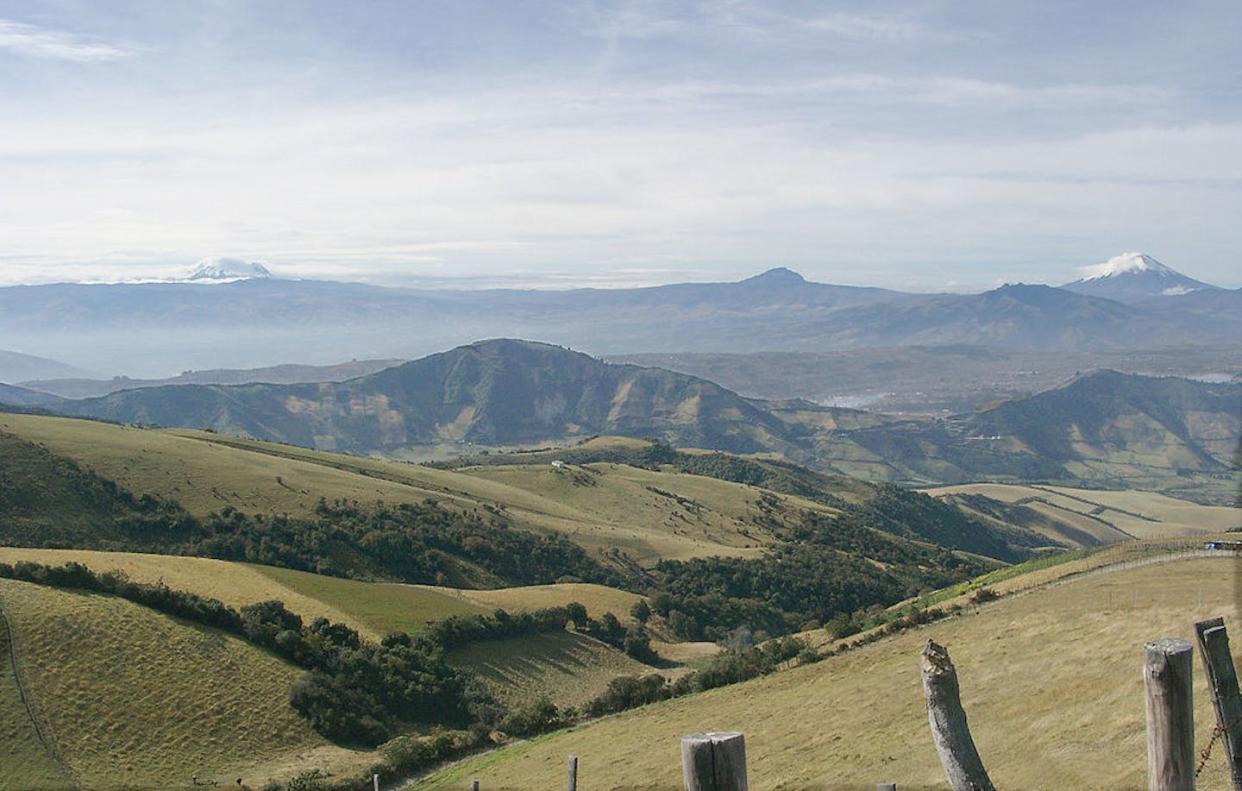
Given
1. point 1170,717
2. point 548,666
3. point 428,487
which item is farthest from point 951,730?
point 428,487

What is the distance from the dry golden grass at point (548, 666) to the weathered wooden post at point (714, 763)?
188 feet

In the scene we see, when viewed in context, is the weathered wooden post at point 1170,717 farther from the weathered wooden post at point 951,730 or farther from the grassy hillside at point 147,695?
the grassy hillside at point 147,695

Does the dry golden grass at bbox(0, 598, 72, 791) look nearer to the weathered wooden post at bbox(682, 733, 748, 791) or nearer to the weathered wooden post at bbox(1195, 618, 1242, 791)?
the weathered wooden post at bbox(682, 733, 748, 791)

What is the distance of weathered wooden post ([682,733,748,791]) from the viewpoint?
17.4ft

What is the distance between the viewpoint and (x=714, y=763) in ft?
17.6

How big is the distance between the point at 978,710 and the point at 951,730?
2497 centimetres

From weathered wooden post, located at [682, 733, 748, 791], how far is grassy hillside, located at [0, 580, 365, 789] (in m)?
42.6

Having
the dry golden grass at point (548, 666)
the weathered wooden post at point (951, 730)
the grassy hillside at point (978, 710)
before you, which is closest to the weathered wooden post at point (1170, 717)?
the weathered wooden post at point (951, 730)

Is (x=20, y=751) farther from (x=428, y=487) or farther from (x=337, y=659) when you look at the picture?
(x=428, y=487)

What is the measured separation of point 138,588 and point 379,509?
5654cm

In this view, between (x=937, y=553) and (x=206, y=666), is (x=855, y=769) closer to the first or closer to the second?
(x=206, y=666)

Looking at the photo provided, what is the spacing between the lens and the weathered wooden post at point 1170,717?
18.7 feet

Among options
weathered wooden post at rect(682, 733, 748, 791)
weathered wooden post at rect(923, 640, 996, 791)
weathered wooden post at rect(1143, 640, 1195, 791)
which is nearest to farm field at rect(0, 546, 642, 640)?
weathered wooden post at rect(923, 640, 996, 791)

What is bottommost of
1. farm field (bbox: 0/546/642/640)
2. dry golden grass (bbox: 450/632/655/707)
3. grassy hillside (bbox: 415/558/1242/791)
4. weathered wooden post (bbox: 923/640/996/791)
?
dry golden grass (bbox: 450/632/655/707)
